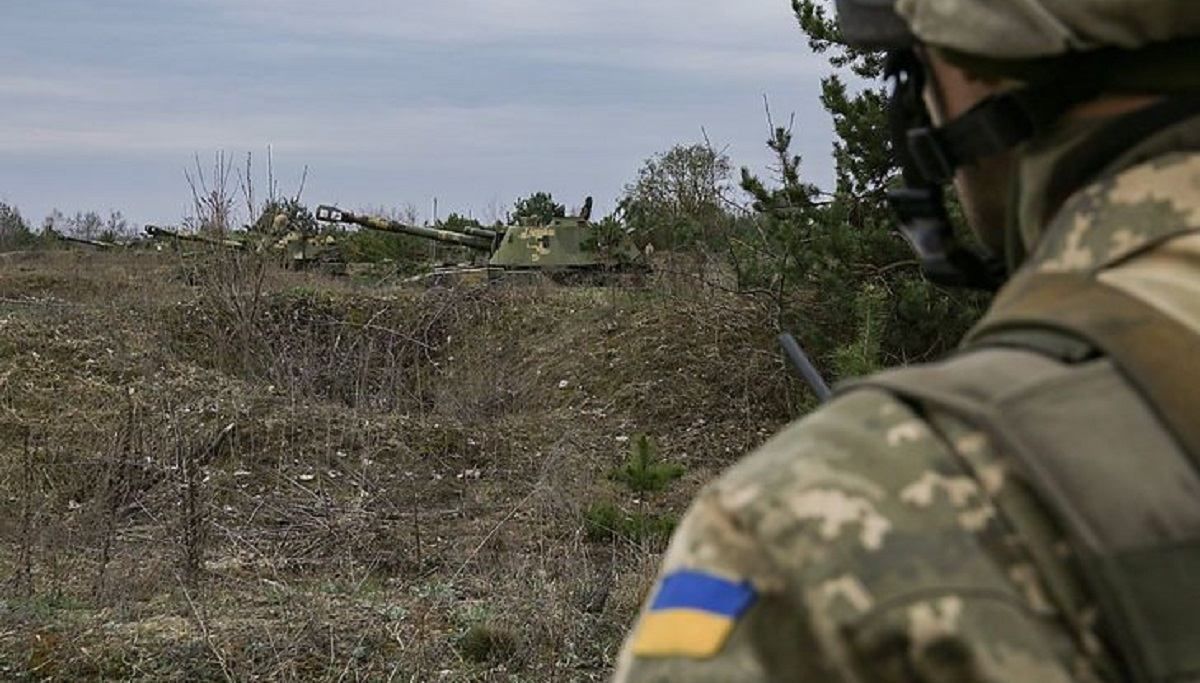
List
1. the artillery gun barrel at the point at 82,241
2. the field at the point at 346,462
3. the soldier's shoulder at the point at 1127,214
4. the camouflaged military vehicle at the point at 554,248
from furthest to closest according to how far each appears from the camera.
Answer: the artillery gun barrel at the point at 82,241 < the camouflaged military vehicle at the point at 554,248 < the field at the point at 346,462 < the soldier's shoulder at the point at 1127,214

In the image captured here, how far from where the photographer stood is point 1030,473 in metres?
0.97

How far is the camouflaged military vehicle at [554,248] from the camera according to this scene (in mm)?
22891

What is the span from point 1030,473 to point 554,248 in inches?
903

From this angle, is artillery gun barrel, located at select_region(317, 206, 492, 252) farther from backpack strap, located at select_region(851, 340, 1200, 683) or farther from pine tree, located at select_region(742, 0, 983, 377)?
backpack strap, located at select_region(851, 340, 1200, 683)

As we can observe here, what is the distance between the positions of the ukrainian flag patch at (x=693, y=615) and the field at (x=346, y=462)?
489 cm

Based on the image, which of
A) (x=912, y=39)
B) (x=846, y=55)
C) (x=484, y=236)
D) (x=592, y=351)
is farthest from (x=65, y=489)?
(x=484, y=236)

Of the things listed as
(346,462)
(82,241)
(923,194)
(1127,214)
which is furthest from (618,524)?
(82,241)

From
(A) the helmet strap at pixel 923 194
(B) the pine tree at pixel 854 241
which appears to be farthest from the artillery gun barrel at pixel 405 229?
(A) the helmet strap at pixel 923 194

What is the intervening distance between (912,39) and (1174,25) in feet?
0.92

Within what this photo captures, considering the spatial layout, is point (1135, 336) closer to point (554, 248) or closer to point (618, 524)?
point (618, 524)

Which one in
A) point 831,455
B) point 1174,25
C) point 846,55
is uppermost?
point 846,55

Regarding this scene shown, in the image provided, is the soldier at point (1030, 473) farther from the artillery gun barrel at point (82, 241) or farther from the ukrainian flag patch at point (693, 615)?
the artillery gun barrel at point (82, 241)

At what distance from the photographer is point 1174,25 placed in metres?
1.11

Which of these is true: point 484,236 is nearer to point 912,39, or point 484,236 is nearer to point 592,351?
point 592,351
